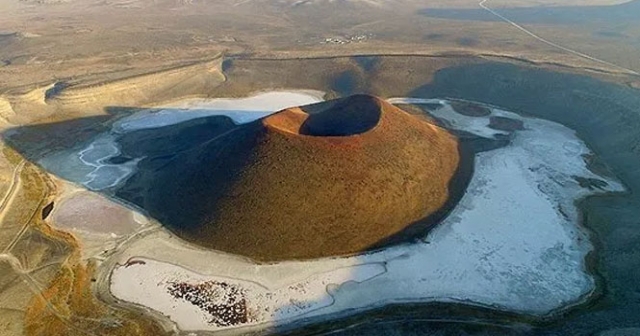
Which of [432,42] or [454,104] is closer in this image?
[454,104]

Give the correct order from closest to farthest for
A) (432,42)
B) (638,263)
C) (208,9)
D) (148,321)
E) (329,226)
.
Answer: (148,321), (638,263), (329,226), (432,42), (208,9)

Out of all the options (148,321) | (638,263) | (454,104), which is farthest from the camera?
(454,104)

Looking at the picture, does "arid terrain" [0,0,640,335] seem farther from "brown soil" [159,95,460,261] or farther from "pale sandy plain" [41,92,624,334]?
"brown soil" [159,95,460,261]

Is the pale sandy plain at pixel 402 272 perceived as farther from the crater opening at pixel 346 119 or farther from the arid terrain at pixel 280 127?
the crater opening at pixel 346 119

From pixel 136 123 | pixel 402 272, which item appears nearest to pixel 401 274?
pixel 402 272

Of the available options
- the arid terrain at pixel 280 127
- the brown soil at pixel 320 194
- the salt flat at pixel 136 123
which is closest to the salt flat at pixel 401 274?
the arid terrain at pixel 280 127

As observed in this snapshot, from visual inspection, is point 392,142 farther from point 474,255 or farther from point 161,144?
point 161,144

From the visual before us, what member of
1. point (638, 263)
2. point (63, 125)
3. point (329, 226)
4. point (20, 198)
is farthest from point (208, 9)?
point (638, 263)
